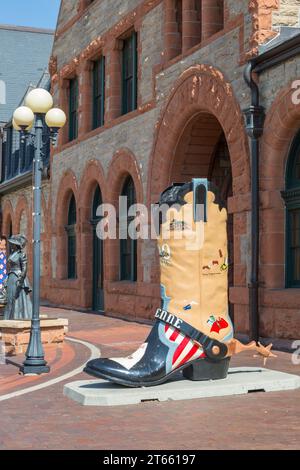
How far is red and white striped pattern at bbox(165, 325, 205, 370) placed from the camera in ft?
28.3

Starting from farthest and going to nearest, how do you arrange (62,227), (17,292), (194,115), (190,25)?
(62,227) → (190,25) → (194,115) → (17,292)

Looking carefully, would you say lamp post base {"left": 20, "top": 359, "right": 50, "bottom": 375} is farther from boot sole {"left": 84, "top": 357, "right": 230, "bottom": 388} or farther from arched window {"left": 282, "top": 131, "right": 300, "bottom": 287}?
arched window {"left": 282, "top": 131, "right": 300, "bottom": 287}

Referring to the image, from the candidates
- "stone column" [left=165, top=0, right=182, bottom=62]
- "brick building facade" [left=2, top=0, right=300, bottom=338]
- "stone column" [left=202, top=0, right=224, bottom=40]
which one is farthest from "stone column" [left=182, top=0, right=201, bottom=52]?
"stone column" [left=202, top=0, right=224, bottom=40]

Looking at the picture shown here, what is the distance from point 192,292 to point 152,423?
2.18 m

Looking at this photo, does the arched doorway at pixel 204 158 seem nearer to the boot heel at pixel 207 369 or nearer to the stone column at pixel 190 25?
the stone column at pixel 190 25

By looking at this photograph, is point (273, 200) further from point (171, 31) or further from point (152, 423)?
point (152, 423)

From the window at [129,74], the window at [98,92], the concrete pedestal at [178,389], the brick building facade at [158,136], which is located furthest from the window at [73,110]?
the concrete pedestal at [178,389]

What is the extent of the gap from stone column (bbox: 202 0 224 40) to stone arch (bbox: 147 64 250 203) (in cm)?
83

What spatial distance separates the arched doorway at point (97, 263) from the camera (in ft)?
77.5

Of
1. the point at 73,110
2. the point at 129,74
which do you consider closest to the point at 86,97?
the point at 73,110

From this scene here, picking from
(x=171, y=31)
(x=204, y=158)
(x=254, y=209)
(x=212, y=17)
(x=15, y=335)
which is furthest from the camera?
(x=171, y=31)

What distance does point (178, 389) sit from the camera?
8.45m
